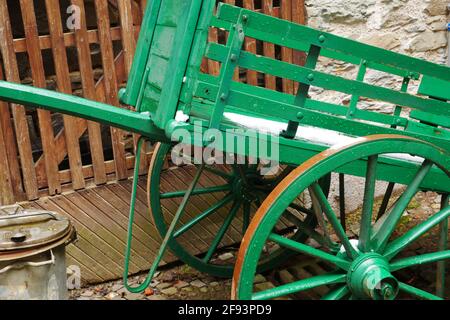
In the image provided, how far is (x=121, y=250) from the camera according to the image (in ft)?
12.9

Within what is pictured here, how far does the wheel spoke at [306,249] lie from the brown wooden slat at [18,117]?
166 cm

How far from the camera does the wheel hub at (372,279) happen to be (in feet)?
8.67

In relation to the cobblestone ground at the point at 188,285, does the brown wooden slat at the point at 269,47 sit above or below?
above

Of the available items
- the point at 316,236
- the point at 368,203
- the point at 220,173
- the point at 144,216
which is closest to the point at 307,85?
the point at 368,203

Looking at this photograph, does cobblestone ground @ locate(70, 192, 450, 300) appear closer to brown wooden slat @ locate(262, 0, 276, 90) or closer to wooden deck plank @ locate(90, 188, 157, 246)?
wooden deck plank @ locate(90, 188, 157, 246)

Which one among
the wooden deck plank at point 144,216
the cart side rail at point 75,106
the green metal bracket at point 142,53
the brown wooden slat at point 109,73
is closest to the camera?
the cart side rail at point 75,106

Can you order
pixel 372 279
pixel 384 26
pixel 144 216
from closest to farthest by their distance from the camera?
pixel 372 279
pixel 144 216
pixel 384 26

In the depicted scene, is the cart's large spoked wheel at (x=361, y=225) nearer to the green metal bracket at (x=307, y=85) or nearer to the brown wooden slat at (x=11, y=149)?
the green metal bracket at (x=307, y=85)

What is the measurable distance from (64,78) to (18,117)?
0.34m

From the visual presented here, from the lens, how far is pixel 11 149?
139 inches

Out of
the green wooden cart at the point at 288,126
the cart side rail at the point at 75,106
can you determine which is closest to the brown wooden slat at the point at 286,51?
the green wooden cart at the point at 288,126
